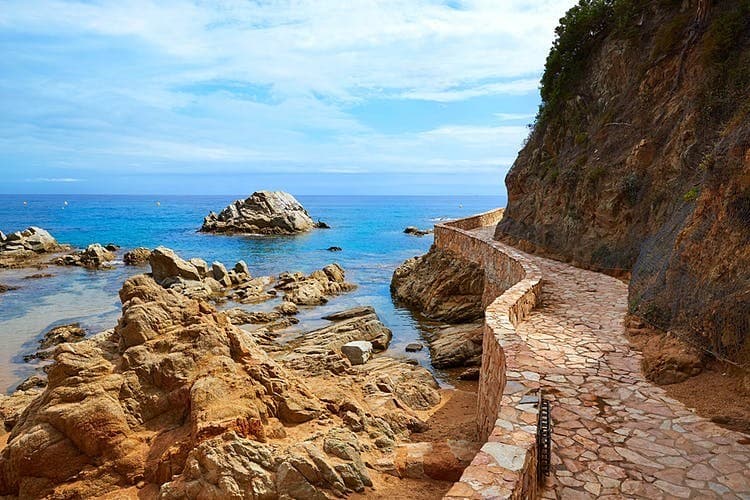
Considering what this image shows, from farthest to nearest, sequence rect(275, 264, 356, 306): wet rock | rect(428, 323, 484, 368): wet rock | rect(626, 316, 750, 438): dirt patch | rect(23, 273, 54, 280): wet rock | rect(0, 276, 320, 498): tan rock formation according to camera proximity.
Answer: rect(23, 273, 54, 280): wet rock, rect(275, 264, 356, 306): wet rock, rect(428, 323, 484, 368): wet rock, rect(0, 276, 320, 498): tan rock formation, rect(626, 316, 750, 438): dirt patch

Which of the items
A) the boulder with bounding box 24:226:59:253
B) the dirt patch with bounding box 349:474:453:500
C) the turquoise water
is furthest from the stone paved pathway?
the boulder with bounding box 24:226:59:253

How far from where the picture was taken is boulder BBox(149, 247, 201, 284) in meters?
30.0

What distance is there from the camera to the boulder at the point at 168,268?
30000 millimetres

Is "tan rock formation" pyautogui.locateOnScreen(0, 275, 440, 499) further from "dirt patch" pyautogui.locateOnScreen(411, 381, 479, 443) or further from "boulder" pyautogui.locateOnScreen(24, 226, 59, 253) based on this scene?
"boulder" pyautogui.locateOnScreen(24, 226, 59, 253)

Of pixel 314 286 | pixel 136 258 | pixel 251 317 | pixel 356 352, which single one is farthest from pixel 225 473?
pixel 136 258

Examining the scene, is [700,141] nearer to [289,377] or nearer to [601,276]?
[601,276]

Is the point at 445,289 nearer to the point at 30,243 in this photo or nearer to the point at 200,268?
the point at 200,268

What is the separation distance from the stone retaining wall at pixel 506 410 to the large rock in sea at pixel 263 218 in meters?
49.8

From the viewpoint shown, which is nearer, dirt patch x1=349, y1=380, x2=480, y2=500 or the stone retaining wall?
the stone retaining wall

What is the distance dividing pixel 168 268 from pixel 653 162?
1080 inches

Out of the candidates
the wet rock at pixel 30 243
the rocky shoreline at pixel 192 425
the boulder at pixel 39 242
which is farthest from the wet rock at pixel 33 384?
the boulder at pixel 39 242

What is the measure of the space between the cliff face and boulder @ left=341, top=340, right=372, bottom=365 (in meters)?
8.46

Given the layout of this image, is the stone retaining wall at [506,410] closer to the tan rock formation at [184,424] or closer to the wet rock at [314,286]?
the tan rock formation at [184,424]

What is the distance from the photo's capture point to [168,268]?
99.1 ft
